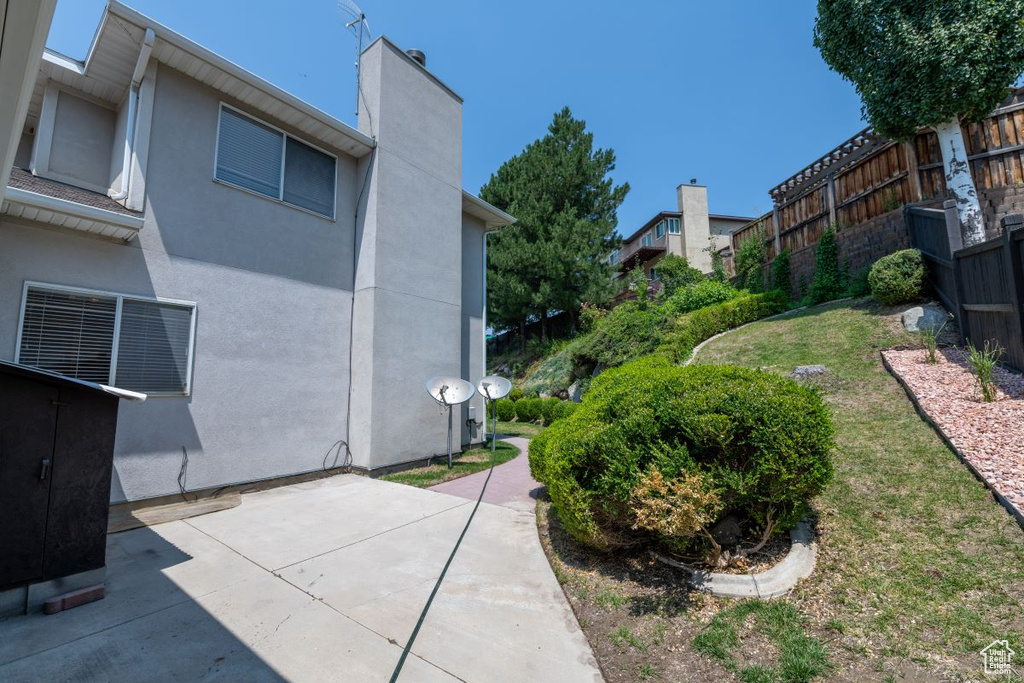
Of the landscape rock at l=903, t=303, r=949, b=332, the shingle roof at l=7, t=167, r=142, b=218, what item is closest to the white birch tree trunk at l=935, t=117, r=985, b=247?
the landscape rock at l=903, t=303, r=949, b=332

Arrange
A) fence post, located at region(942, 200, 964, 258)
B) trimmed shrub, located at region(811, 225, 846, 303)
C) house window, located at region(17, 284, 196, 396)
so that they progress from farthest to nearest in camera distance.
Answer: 1. trimmed shrub, located at region(811, 225, 846, 303)
2. fence post, located at region(942, 200, 964, 258)
3. house window, located at region(17, 284, 196, 396)

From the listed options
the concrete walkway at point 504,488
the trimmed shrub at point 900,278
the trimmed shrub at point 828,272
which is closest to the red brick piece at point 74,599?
the concrete walkway at point 504,488

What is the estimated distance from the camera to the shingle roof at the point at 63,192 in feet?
15.9

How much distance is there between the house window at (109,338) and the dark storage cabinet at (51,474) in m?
2.52

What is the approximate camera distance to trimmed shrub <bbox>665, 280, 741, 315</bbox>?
15.8 metres

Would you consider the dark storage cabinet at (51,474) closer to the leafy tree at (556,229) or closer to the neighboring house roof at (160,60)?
the neighboring house roof at (160,60)

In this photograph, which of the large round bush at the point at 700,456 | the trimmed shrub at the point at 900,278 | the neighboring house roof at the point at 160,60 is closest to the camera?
the large round bush at the point at 700,456

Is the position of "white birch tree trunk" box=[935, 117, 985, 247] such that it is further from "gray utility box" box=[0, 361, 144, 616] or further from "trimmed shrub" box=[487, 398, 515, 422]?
"gray utility box" box=[0, 361, 144, 616]

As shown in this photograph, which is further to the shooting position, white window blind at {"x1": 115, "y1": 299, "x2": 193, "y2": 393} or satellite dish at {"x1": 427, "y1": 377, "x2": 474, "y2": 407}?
satellite dish at {"x1": 427, "y1": 377, "x2": 474, "y2": 407}

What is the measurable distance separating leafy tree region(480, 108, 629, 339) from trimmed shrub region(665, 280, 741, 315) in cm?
459

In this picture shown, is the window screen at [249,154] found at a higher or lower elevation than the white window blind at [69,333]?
higher

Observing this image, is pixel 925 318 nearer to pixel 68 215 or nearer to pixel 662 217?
pixel 68 215

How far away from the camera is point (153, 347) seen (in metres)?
5.73

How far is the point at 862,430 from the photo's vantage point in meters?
5.57
